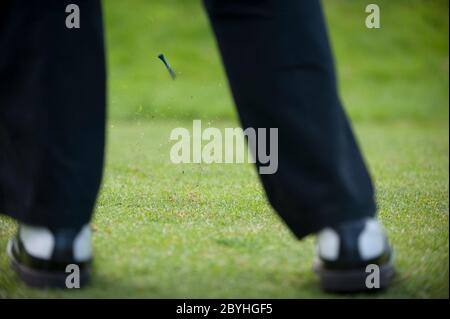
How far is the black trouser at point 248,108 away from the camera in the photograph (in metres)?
1.42

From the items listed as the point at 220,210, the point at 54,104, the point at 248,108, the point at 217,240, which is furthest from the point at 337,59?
the point at 54,104

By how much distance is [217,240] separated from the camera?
175cm

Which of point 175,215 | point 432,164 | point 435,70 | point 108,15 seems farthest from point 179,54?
point 175,215

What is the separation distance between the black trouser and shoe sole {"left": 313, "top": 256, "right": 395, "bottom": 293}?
0.10 m

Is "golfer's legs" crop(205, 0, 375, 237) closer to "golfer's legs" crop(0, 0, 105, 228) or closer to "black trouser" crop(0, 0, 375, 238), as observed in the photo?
"black trouser" crop(0, 0, 375, 238)

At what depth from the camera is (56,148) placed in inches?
56.6

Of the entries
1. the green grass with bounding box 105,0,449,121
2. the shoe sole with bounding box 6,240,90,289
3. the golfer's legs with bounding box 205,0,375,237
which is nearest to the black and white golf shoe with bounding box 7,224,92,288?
the shoe sole with bounding box 6,240,90,289

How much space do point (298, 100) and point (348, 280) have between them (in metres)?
0.37

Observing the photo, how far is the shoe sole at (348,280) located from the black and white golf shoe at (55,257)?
49 cm

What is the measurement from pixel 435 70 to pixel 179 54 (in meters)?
3.20

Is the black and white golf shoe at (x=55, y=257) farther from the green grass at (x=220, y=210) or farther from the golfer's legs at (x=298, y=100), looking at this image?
the golfer's legs at (x=298, y=100)

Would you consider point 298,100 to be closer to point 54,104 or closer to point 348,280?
point 348,280

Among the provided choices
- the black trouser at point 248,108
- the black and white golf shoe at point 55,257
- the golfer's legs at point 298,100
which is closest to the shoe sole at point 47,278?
the black and white golf shoe at point 55,257
